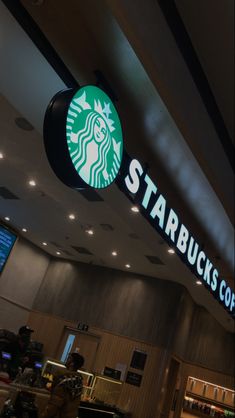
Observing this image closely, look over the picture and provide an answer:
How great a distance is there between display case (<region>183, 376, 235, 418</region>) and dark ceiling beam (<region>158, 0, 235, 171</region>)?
778 centimetres

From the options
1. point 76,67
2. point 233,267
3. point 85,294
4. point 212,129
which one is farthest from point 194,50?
point 85,294

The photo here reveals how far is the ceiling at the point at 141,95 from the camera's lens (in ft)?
9.60

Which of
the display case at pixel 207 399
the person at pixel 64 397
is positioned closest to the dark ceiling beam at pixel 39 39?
the person at pixel 64 397

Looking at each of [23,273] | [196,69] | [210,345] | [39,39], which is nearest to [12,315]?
[23,273]

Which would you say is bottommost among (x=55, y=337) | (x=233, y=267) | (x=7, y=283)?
(x=55, y=337)

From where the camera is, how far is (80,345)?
11.0 meters

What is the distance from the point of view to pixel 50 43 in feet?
10.5

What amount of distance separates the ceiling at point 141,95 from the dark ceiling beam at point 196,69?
63mm

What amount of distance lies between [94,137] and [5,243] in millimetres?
8769

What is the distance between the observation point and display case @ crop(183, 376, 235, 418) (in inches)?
415

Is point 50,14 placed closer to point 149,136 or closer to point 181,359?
point 149,136

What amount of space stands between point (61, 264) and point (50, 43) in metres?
9.74

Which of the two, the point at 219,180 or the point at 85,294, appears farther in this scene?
the point at 85,294

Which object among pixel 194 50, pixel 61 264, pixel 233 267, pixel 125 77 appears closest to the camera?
pixel 125 77
